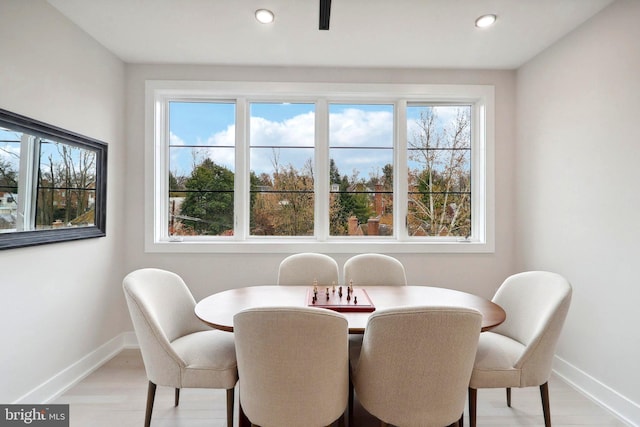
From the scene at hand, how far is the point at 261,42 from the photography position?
2.54 metres

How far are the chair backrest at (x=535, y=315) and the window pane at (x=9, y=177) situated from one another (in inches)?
113

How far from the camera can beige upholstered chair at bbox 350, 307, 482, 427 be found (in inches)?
47.7

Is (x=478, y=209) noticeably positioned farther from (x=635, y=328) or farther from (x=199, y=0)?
(x=199, y=0)

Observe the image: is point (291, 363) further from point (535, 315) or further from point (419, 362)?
point (535, 315)

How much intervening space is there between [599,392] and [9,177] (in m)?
3.91

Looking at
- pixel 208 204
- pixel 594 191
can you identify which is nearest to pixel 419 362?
pixel 594 191

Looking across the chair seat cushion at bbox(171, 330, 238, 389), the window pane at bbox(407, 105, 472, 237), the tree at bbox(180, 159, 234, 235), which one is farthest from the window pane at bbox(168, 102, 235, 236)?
the window pane at bbox(407, 105, 472, 237)

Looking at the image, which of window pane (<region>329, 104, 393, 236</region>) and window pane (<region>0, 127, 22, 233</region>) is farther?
window pane (<region>329, 104, 393, 236</region>)

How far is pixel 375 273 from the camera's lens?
8.16 feet

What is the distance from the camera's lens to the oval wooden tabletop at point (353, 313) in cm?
159

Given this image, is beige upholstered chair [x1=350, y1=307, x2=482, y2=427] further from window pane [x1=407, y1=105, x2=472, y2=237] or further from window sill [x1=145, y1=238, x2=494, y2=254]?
window pane [x1=407, y1=105, x2=472, y2=237]

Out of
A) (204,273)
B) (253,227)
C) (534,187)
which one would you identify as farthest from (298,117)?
(534,187)

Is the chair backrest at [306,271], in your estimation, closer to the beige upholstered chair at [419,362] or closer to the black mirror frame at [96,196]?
the beige upholstered chair at [419,362]

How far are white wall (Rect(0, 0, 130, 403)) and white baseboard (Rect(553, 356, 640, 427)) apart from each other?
364 centimetres
